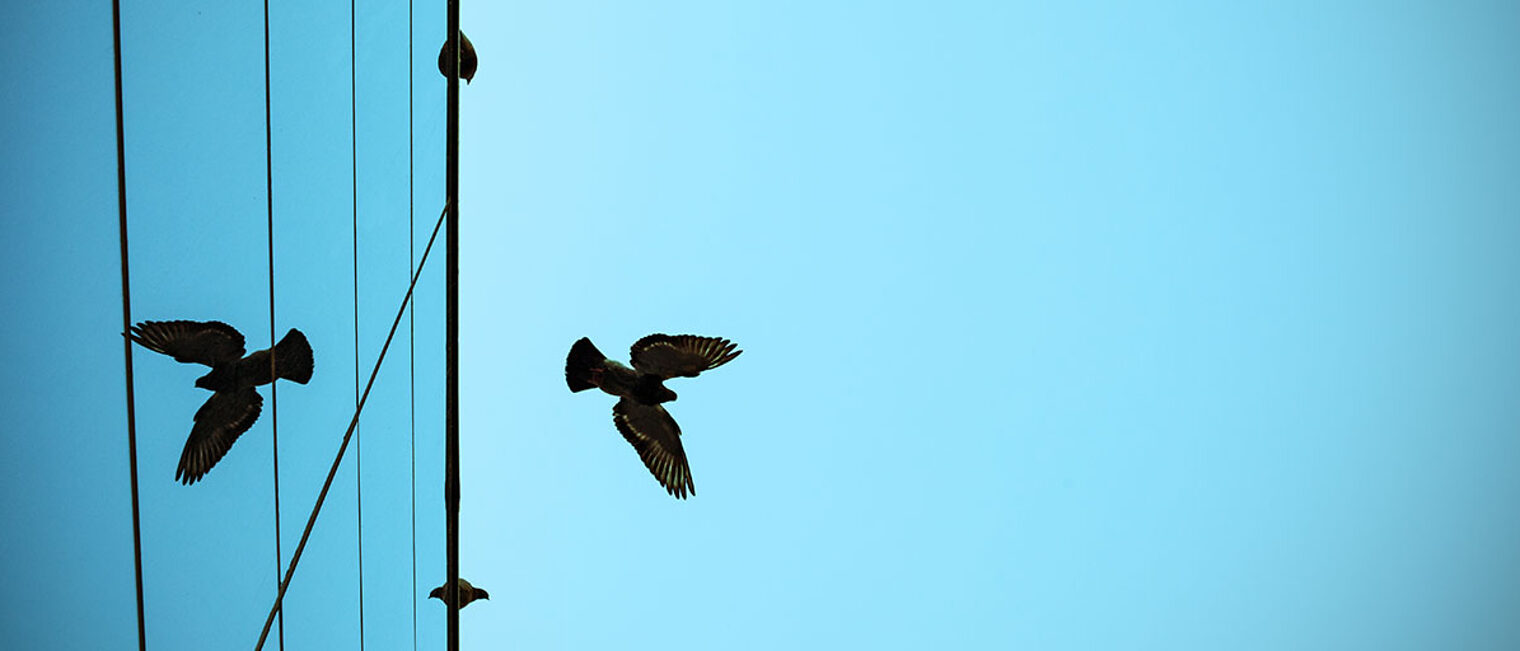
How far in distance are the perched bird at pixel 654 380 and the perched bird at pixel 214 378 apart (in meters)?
1.23

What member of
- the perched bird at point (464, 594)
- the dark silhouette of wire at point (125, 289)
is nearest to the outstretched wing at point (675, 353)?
the perched bird at point (464, 594)

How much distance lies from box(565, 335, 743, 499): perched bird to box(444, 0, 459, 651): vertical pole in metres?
0.48

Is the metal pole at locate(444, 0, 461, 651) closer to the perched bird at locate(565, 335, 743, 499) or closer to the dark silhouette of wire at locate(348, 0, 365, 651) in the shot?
the dark silhouette of wire at locate(348, 0, 365, 651)

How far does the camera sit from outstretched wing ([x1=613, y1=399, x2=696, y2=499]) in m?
1.85

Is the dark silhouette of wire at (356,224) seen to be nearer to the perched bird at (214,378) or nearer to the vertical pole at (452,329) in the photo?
the vertical pole at (452,329)

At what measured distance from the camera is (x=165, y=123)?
449mm

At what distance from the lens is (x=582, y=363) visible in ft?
6.38

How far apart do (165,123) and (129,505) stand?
161mm

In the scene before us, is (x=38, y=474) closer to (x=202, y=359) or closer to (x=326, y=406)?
(x=202, y=359)

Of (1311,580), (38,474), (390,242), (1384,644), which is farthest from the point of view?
(1384,644)

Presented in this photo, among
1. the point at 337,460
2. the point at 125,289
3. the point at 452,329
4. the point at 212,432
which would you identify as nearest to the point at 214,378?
the point at 212,432

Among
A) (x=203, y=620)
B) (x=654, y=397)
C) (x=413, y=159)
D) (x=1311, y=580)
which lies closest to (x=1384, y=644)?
(x=1311, y=580)

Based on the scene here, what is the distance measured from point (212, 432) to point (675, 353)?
4.45 feet

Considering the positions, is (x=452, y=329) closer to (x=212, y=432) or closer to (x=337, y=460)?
(x=337, y=460)
